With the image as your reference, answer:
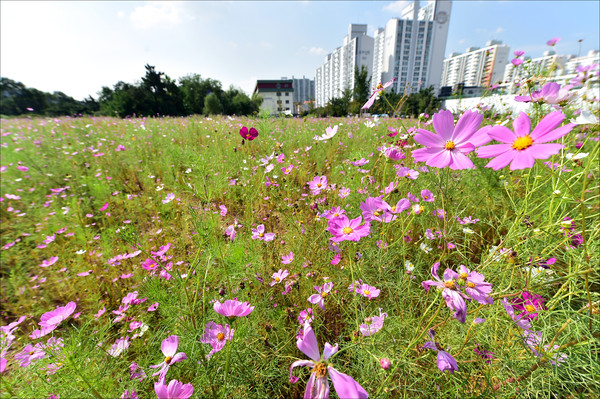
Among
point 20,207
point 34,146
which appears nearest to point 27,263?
point 20,207

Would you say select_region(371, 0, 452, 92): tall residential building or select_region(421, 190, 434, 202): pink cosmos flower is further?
select_region(371, 0, 452, 92): tall residential building

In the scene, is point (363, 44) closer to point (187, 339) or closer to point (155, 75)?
point (155, 75)

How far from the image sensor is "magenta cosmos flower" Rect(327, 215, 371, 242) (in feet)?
2.05

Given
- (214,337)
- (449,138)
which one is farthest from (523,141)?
(214,337)

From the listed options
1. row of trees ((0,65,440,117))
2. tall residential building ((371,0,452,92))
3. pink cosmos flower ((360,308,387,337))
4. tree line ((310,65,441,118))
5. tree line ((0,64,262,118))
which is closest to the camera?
pink cosmos flower ((360,308,387,337))

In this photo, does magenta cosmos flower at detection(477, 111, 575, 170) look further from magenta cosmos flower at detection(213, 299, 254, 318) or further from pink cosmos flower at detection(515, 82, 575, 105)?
magenta cosmos flower at detection(213, 299, 254, 318)

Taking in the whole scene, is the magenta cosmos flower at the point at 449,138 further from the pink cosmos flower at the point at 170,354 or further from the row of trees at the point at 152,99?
the row of trees at the point at 152,99

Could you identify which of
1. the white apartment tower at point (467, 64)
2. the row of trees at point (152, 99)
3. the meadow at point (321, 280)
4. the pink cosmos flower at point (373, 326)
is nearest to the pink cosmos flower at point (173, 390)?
the meadow at point (321, 280)

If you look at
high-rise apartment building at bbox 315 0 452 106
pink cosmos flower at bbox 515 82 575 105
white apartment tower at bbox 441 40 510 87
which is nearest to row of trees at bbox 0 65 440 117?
pink cosmos flower at bbox 515 82 575 105

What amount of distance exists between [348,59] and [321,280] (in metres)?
59.2

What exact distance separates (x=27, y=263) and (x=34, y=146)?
7.35 feet

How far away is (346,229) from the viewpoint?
694 mm

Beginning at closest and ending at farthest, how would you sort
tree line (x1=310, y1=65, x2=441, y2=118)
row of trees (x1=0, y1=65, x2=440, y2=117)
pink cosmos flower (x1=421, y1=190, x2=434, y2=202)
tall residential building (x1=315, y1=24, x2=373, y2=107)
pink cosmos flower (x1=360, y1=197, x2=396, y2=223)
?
pink cosmos flower (x1=360, y1=197, x2=396, y2=223)
pink cosmos flower (x1=421, y1=190, x2=434, y2=202)
tree line (x1=310, y1=65, x2=441, y2=118)
row of trees (x1=0, y1=65, x2=440, y2=117)
tall residential building (x1=315, y1=24, x2=373, y2=107)

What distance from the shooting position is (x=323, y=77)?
62.0 m
